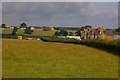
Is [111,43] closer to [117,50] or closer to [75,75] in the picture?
[117,50]

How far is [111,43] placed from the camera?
23.3 meters

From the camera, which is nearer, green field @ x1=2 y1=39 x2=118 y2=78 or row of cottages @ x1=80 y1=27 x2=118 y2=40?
green field @ x1=2 y1=39 x2=118 y2=78

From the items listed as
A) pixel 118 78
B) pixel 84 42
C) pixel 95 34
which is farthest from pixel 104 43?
pixel 95 34

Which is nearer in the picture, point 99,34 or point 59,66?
point 59,66

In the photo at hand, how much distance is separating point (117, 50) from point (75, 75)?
484 inches

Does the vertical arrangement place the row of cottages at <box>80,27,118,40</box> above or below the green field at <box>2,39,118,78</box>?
above

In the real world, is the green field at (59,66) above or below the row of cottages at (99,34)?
below

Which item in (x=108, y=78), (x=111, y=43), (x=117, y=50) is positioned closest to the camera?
(x=108, y=78)

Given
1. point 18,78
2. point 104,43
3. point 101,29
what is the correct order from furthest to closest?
1. point 101,29
2. point 104,43
3. point 18,78

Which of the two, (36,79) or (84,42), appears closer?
(36,79)

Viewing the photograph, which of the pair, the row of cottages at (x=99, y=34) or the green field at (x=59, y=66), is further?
the row of cottages at (x=99, y=34)

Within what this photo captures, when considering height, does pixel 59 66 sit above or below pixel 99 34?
below

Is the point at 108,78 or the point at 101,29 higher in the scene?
the point at 101,29

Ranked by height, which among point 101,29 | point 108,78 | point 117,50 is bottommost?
point 108,78
